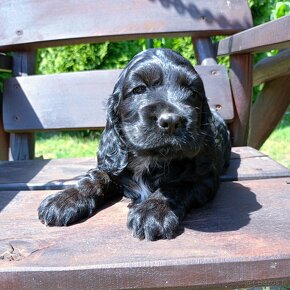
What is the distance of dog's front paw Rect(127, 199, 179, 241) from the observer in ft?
4.56

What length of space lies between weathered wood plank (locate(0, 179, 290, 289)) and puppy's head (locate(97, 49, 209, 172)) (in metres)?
0.25

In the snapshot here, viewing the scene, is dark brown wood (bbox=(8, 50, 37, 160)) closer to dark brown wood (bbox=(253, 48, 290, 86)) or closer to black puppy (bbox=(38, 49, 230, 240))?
black puppy (bbox=(38, 49, 230, 240))

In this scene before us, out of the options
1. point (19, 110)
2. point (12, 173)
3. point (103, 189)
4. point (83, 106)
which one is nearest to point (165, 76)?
point (103, 189)

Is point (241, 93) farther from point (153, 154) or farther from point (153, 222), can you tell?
point (153, 222)

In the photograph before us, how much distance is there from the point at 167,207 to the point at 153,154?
0.18m

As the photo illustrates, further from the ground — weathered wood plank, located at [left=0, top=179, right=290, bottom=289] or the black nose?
the black nose

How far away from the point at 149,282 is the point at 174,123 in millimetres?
527

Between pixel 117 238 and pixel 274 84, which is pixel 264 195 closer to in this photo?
pixel 117 238

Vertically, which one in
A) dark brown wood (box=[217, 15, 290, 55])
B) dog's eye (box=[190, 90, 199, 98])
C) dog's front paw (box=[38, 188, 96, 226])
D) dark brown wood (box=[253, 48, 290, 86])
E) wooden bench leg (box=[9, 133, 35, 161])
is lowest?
wooden bench leg (box=[9, 133, 35, 161])

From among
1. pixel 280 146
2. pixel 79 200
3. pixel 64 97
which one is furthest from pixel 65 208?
pixel 280 146

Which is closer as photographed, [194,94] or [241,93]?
[194,94]

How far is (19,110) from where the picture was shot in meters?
2.85

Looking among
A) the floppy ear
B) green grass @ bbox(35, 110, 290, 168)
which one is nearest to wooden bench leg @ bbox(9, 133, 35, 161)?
the floppy ear

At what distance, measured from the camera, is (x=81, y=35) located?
2949mm
